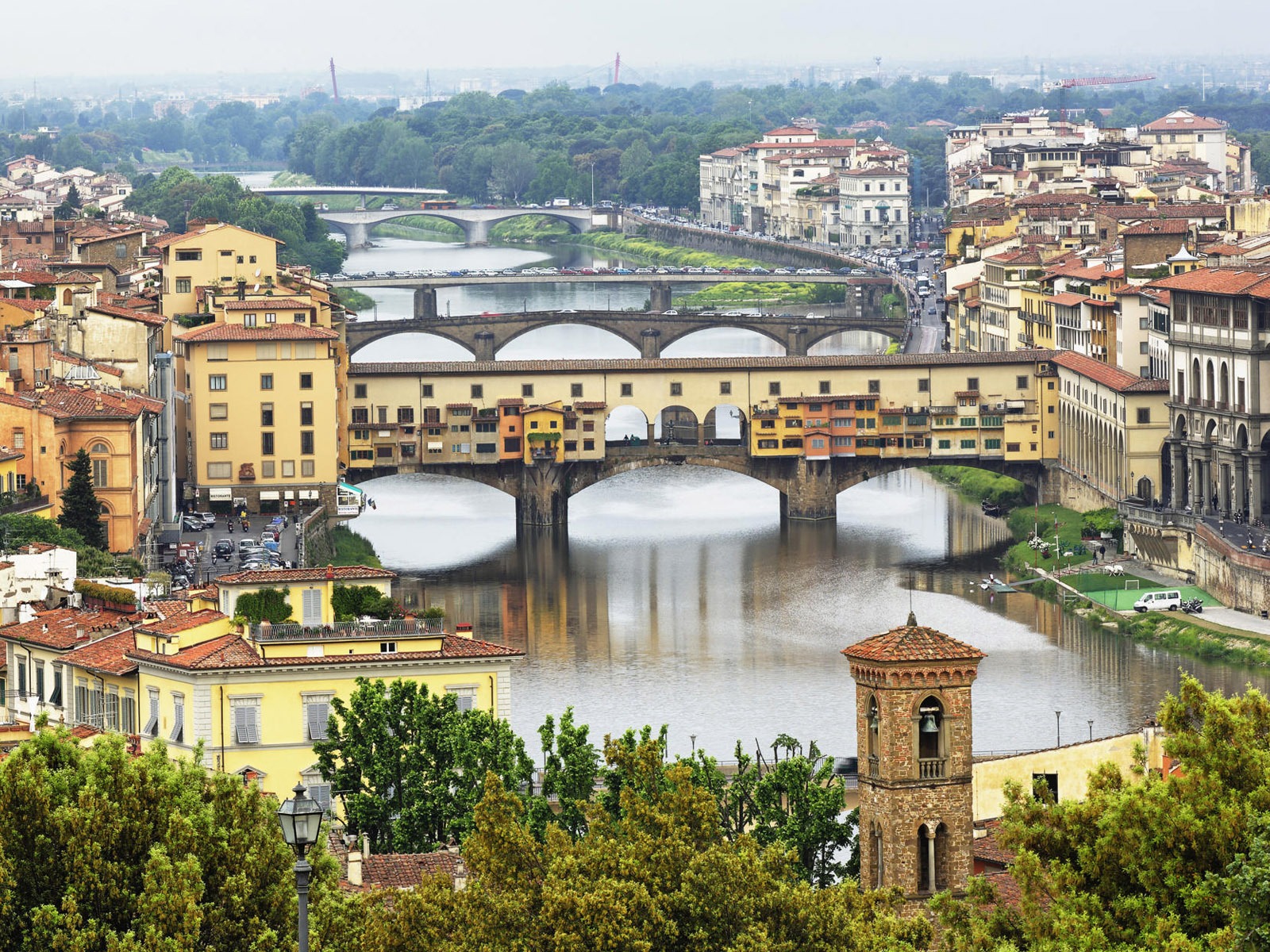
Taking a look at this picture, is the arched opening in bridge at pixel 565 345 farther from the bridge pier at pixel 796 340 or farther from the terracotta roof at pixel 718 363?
the terracotta roof at pixel 718 363

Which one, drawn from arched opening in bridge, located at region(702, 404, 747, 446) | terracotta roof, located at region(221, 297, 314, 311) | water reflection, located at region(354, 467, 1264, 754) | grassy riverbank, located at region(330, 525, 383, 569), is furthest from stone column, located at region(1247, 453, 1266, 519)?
terracotta roof, located at region(221, 297, 314, 311)

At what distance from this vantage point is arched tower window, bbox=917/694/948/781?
24.5 metres

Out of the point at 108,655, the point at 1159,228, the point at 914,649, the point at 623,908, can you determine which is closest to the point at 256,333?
the point at 1159,228

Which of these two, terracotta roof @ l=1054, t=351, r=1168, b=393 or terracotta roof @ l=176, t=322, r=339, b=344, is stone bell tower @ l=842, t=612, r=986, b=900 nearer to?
terracotta roof @ l=176, t=322, r=339, b=344

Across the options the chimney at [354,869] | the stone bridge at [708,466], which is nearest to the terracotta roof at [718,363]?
the stone bridge at [708,466]

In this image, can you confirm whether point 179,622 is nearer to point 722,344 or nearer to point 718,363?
point 718,363

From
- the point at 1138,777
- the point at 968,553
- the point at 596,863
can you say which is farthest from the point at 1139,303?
the point at 596,863

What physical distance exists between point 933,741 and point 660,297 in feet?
279

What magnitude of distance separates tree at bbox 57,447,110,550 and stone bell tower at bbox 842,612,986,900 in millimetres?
24968

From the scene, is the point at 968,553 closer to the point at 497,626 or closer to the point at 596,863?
the point at 497,626

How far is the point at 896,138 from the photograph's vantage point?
7702 inches

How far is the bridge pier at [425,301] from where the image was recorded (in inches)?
4176

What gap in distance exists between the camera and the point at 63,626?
3431 centimetres

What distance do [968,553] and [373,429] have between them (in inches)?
525
